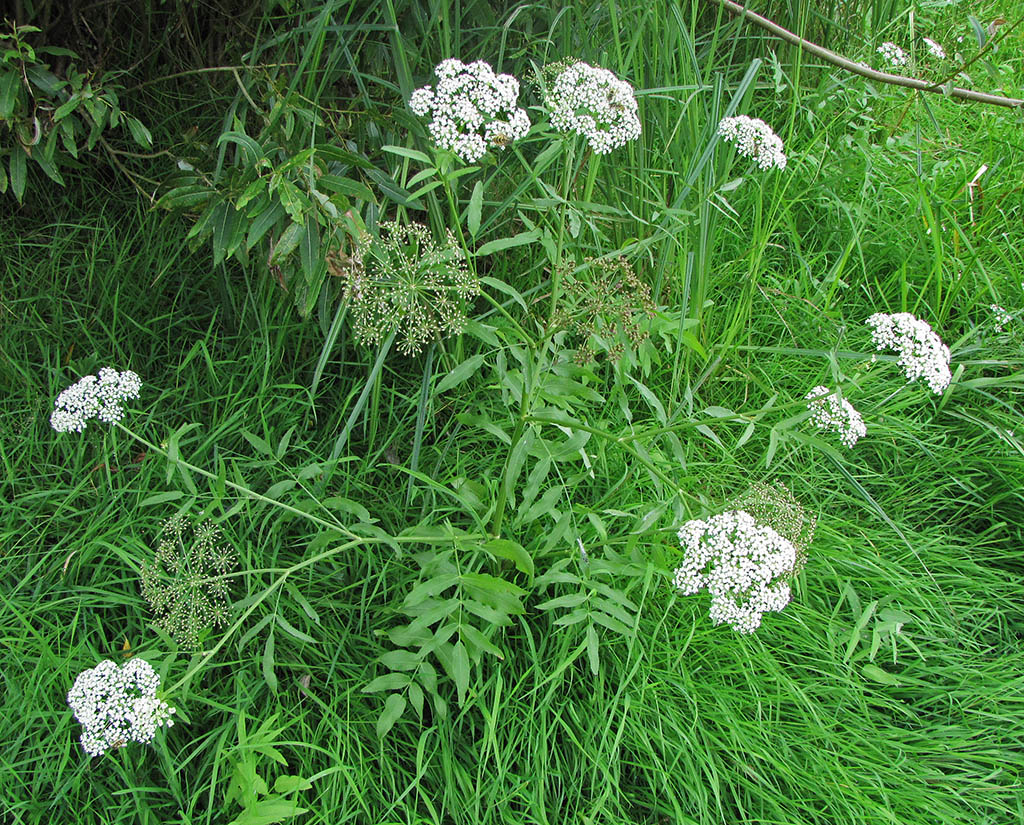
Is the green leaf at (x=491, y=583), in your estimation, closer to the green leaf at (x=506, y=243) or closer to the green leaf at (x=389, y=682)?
the green leaf at (x=389, y=682)

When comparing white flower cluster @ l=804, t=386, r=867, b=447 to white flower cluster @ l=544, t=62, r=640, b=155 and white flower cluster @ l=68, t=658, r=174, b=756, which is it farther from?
white flower cluster @ l=68, t=658, r=174, b=756

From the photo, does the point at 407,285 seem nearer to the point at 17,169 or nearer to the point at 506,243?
the point at 506,243

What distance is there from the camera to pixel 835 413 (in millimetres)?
1722

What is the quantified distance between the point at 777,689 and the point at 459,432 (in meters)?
1.01

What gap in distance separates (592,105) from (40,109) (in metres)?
1.52

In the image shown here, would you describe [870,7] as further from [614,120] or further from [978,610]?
[978,610]

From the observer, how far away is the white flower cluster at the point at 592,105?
170 cm

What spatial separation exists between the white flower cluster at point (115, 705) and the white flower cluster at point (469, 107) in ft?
3.58

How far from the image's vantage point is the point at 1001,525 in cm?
226

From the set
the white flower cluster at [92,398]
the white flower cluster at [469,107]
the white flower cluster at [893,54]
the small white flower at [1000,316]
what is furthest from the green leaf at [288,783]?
the white flower cluster at [893,54]

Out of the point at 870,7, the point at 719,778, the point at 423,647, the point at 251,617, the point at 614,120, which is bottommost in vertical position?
the point at 719,778

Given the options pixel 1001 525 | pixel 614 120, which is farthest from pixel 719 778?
pixel 614 120

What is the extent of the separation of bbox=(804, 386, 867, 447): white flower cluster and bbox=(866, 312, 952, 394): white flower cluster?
168mm

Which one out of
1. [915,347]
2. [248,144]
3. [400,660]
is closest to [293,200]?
[248,144]
